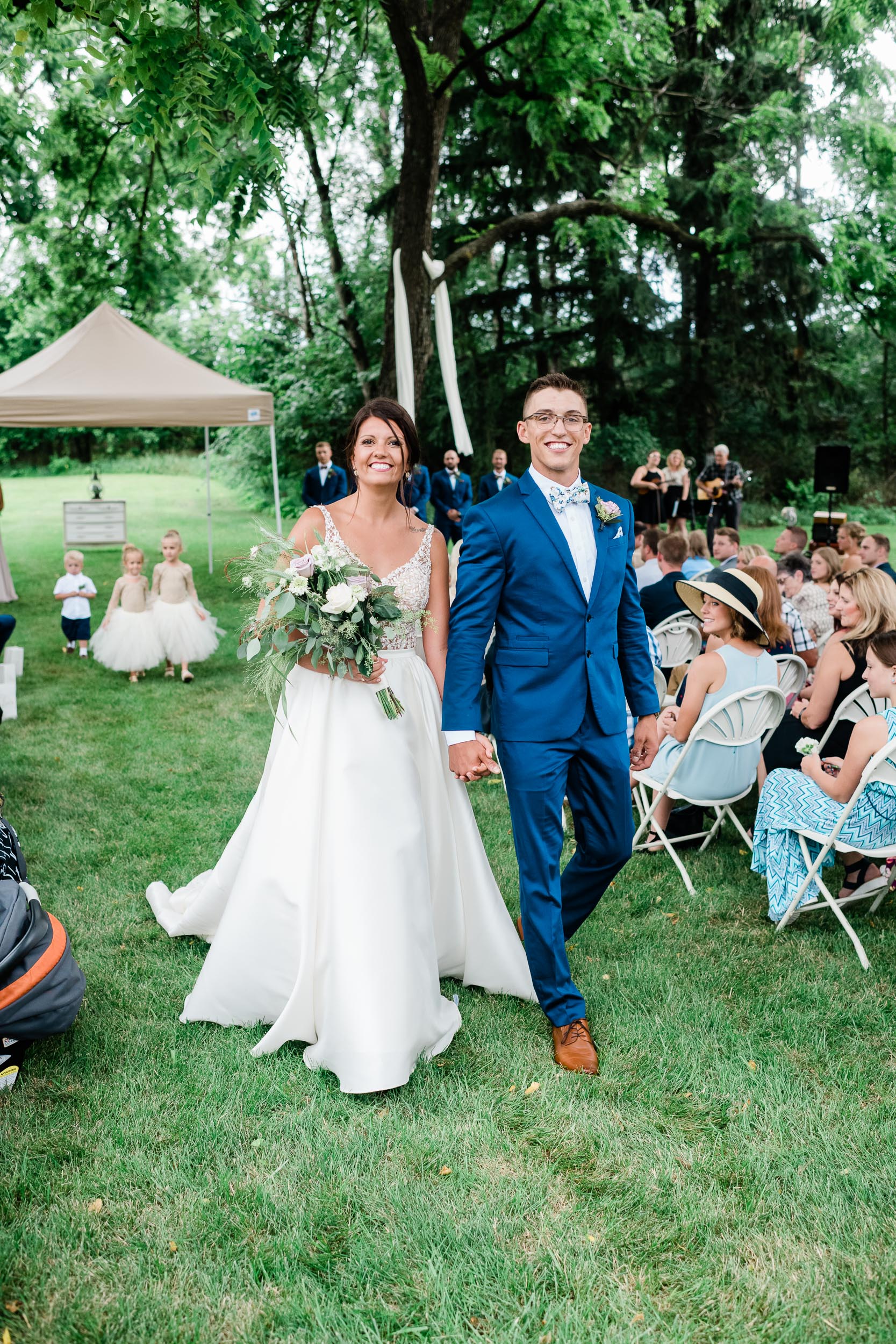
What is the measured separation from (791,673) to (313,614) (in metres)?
3.49

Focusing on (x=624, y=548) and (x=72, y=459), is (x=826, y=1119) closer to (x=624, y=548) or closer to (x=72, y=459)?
(x=624, y=548)

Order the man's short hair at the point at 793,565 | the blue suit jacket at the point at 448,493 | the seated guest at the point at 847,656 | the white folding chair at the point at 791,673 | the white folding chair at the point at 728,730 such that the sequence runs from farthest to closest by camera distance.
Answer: the blue suit jacket at the point at 448,493 < the man's short hair at the point at 793,565 < the white folding chair at the point at 791,673 < the seated guest at the point at 847,656 < the white folding chair at the point at 728,730

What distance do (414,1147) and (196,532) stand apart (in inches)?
851

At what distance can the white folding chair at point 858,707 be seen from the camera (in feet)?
15.7

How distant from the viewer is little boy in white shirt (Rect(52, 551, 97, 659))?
1053cm

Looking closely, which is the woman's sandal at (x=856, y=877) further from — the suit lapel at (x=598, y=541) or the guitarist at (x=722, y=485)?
the guitarist at (x=722, y=485)

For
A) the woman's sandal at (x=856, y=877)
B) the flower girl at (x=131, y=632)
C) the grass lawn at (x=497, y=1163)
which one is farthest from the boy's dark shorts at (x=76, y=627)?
the woman's sandal at (x=856, y=877)

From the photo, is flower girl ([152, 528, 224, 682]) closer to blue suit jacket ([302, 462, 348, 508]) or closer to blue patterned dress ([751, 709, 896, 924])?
blue suit jacket ([302, 462, 348, 508])

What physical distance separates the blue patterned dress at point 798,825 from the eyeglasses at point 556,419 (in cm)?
178

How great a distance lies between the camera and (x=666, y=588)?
23.2 feet

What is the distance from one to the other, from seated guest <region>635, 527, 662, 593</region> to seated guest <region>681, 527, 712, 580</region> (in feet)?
0.98

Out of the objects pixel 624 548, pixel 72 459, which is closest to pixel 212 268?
pixel 72 459

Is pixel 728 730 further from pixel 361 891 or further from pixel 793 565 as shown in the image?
pixel 793 565

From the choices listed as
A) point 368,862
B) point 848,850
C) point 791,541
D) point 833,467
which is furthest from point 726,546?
point 833,467
